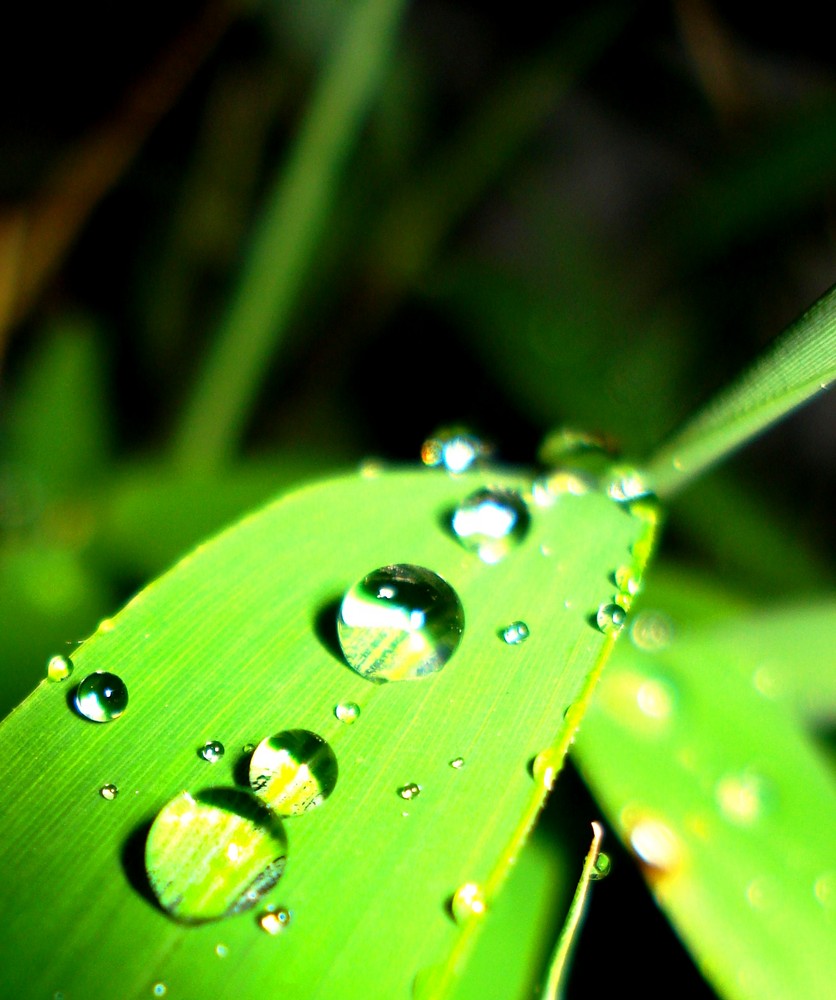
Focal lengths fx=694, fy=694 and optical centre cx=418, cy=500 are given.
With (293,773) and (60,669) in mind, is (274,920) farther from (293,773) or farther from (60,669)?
(60,669)

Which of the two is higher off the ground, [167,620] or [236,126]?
[236,126]

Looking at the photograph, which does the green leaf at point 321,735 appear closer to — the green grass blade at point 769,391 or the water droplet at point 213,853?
the water droplet at point 213,853

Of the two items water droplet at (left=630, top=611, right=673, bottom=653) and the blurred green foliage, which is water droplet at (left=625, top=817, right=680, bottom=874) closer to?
water droplet at (left=630, top=611, right=673, bottom=653)

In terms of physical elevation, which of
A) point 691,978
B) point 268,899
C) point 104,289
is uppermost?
point 104,289

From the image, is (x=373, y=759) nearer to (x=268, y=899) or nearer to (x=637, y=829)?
(x=268, y=899)

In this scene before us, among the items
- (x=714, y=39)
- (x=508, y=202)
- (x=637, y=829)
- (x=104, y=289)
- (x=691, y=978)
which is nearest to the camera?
(x=637, y=829)

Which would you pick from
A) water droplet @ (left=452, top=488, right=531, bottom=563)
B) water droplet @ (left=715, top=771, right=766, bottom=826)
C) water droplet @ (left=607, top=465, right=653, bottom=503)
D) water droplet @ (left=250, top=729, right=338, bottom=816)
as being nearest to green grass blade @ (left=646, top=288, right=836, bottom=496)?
water droplet @ (left=607, top=465, right=653, bottom=503)

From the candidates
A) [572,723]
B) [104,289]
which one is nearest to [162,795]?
[572,723]
